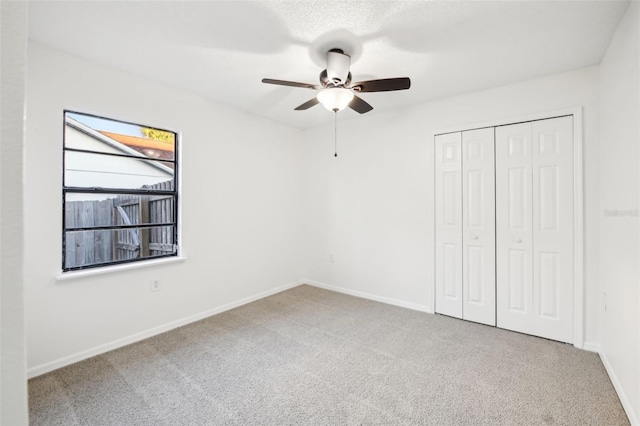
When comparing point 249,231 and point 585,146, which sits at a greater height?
point 585,146

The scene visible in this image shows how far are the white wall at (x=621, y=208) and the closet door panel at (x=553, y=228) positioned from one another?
0.80 feet

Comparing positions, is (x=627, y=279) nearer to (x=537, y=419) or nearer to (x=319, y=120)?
(x=537, y=419)

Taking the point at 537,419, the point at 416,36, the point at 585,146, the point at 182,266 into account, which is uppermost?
the point at 416,36

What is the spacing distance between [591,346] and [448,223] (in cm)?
163

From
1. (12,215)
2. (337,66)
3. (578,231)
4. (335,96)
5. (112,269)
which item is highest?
(337,66)

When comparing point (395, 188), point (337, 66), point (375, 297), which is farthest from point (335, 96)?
point (375, 297)

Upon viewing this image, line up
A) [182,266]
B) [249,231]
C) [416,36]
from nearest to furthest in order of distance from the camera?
1. [416,36]
2. [182,266]
3. [249,231]

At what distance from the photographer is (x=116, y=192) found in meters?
2.75

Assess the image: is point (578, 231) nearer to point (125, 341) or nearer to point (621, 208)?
point (621, 208)

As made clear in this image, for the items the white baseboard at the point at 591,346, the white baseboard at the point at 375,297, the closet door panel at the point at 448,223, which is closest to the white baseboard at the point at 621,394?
the white baseboard at the point at 591,346

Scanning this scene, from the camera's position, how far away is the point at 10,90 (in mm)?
325

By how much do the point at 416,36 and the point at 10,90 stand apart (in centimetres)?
245

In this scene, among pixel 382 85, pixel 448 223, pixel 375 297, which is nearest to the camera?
pixel 382 85

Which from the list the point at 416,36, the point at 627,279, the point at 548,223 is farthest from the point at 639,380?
the point at 416,36
